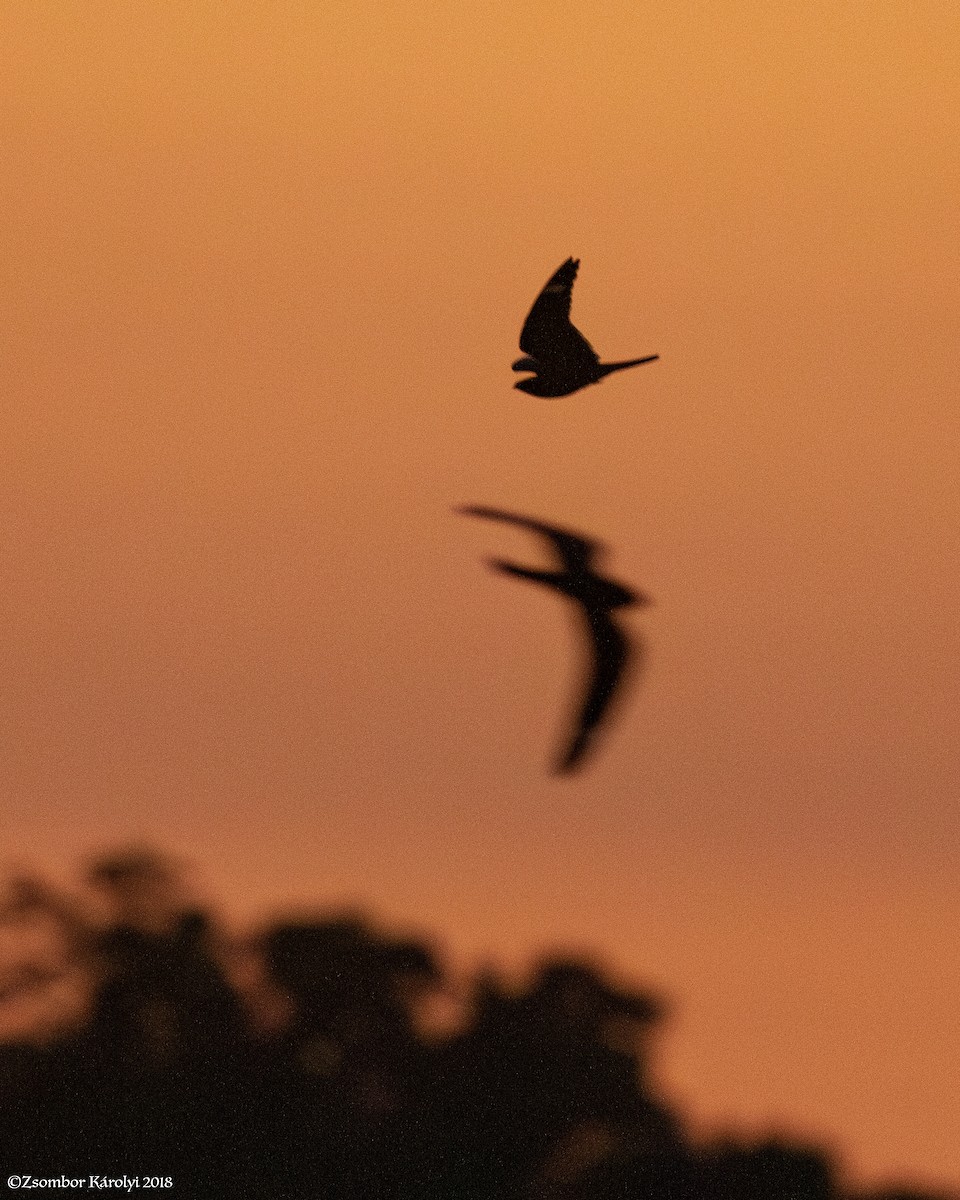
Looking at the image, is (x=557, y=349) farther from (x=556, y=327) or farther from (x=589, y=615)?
(x=589, y=615)

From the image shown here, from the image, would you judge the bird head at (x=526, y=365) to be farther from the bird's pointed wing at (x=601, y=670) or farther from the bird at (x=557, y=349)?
the bird's pointed wing at (x=601, y=670)

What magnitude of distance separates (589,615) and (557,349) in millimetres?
2687

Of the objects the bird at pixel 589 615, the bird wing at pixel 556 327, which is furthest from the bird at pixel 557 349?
the bird at pixel 589 615

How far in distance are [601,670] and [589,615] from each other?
0.57m

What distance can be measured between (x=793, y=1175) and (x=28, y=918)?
43.1ft

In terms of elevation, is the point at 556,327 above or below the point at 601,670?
above

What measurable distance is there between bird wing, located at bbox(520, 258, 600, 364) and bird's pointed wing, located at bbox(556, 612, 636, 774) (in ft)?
8.61

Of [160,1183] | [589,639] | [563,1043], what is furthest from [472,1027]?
[589,639]

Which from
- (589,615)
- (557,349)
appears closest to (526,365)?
(557,349)

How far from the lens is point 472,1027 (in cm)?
4372

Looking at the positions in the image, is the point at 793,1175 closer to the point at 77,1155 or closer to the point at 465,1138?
the point at 465,1138

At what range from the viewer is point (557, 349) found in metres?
24.2

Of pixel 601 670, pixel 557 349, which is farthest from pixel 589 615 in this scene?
pixel 557 349

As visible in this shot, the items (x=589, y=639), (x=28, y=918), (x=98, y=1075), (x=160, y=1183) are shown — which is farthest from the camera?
(x=28, y=918)
